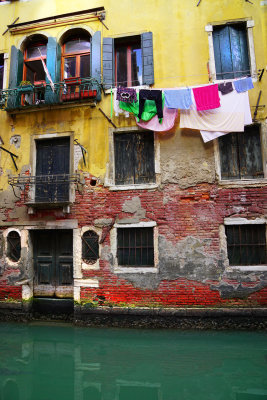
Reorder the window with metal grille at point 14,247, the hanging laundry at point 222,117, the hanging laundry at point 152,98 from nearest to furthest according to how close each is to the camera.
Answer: the hanging laundry at point 222,117
the hanging laundry at point 152,98
the window with metal grille at point 14,247

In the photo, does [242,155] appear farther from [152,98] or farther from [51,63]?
[51,63]

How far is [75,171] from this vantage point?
7.19m

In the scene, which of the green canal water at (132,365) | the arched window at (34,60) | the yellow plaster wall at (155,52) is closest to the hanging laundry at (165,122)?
the yellow plaster wall at (155,52)

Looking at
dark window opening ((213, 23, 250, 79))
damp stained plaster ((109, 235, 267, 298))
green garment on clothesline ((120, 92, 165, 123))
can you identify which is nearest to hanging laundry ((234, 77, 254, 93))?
dark window opening ((213, 23, 250, 79))

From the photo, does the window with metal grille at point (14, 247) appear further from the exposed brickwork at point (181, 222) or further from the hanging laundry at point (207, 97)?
the hanging laundry at point (207, 97)

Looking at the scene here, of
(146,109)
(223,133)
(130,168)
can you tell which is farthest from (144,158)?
(223,133)

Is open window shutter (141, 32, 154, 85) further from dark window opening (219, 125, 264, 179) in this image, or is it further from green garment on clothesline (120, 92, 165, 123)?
dark window opening (219, 125, 264, 179)

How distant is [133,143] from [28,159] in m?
2.92

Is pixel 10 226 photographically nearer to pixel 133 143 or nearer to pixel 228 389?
pixel 133 143

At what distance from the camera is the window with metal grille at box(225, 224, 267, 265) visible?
21.0 feet

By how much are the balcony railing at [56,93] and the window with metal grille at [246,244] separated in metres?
4.91

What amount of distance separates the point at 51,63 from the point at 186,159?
4.69m

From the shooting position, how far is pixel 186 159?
6.82 meters

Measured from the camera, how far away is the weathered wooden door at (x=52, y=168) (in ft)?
23.9
